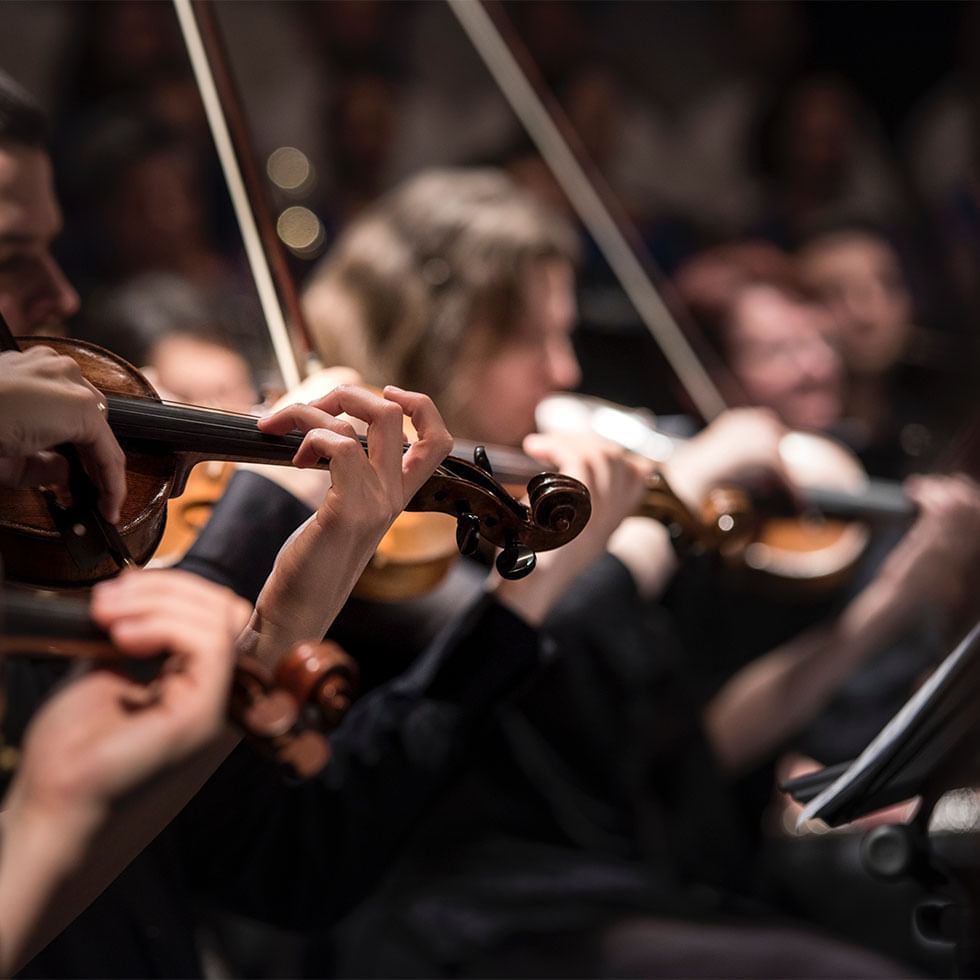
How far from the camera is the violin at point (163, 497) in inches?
24.0

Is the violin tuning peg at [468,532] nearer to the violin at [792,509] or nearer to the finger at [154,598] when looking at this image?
the finger at [154,598]

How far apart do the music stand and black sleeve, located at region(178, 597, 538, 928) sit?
284 mm

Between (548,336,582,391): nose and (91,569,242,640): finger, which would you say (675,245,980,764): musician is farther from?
(91,569,242,640): finger

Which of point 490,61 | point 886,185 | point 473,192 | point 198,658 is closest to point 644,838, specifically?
point 473,192

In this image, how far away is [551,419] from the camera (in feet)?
3.88

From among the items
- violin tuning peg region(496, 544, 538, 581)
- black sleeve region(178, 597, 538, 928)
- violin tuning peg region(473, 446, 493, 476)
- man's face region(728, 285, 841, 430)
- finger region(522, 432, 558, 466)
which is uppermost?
violin tuning peg region(473, 446, 493, 476)

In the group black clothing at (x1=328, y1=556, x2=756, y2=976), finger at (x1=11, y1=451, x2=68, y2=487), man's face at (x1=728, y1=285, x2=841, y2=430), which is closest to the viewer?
finger at (x1=11, y1=451, x2=68, y2=487)

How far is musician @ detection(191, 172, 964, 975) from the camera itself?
1.17 metres

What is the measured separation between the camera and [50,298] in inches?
30.4

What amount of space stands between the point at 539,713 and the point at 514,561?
68 cm

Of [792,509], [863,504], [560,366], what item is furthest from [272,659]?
[863,504]

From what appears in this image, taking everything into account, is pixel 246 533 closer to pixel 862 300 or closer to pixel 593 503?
pixel 593 503

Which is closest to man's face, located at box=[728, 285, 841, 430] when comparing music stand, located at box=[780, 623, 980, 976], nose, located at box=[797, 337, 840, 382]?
nose, located at box=[797, 337, 840, 382]

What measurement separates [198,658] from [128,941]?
16.5 inches
